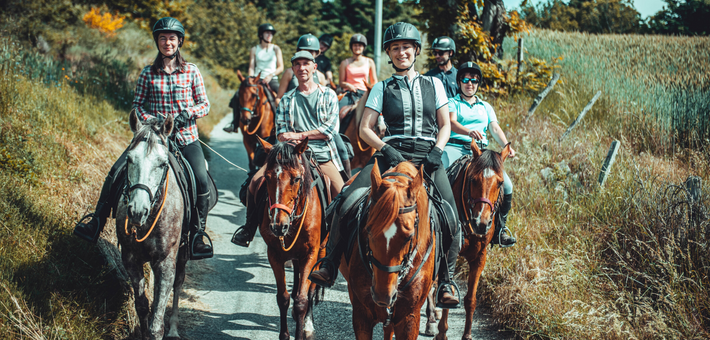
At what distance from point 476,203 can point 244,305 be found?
311cm

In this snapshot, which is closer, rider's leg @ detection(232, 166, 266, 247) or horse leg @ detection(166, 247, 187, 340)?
horse leg @ detection(166, 247, 187, 340)

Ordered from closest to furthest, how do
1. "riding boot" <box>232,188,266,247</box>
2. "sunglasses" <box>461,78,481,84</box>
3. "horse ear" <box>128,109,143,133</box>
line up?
"horse ear" <box>128,109,143,133</box>, "riding boot" <box>232,188,266,247</box>, "sunglasses" <box>461,78,481,84</box>

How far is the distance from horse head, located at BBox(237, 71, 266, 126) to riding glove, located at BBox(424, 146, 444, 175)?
655 cm

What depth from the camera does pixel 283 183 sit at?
4.23m

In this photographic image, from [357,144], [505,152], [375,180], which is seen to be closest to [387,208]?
[375,180]

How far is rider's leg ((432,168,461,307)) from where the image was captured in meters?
3.75

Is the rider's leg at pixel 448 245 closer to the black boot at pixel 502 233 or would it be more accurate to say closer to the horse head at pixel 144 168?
the black boot at pixel 502 233

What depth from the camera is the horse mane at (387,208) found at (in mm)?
2693

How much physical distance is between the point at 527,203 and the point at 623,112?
12.8 ft

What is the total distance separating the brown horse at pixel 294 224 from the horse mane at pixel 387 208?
159 centimetres

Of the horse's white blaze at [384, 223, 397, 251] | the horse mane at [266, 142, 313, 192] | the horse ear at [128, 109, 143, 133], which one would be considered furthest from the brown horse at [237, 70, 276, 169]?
the horse's white blaze at [384, 223, 397, 251]

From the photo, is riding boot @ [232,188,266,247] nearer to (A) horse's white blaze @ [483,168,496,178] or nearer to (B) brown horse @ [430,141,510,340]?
(B) brown horse @ [430,141,510,340]

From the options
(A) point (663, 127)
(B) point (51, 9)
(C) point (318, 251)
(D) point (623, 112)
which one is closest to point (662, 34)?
(D) point (623, 112)

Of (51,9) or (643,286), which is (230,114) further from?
(643,286)
